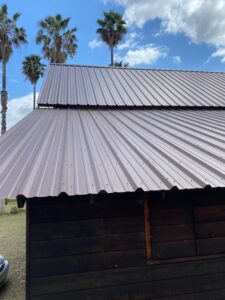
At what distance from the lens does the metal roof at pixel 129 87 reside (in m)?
7.67

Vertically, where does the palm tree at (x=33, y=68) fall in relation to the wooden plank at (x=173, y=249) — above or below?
above

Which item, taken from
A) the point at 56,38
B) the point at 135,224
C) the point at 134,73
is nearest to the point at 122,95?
the point at 134,73

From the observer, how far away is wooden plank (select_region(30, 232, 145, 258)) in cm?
387

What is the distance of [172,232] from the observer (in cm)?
425

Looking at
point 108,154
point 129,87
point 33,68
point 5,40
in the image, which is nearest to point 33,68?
point 33,68

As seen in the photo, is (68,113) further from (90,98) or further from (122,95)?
(122,95)

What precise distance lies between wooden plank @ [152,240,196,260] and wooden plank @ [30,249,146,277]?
0.21 metres

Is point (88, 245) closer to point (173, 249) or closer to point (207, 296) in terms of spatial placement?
point (173, 249)

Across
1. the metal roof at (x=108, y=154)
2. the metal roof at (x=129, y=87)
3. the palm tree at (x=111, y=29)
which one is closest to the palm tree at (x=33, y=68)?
the palm tree at (x=111, y=29)

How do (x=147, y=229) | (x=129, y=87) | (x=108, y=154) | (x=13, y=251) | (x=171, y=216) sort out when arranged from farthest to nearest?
(x=13, y=251) → (x=129, y=87) → (x=171, y=216) → (x=147, y=229) → (x=108, y=154)

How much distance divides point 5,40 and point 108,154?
2016 centimetres

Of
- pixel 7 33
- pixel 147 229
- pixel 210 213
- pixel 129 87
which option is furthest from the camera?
pixel 7 33

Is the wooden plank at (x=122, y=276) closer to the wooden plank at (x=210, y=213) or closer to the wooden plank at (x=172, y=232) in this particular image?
the wooden plank at (x=172, y=232)

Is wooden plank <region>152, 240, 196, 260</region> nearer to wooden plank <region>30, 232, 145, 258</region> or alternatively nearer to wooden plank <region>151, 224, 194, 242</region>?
wooden plank <region>151, 224, 194, 242</region>
